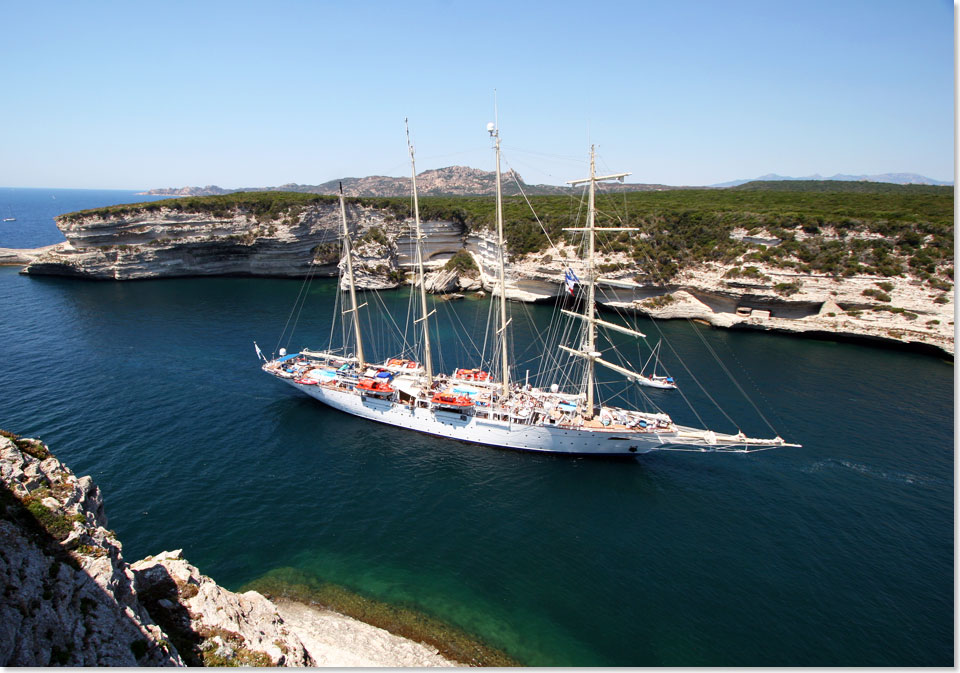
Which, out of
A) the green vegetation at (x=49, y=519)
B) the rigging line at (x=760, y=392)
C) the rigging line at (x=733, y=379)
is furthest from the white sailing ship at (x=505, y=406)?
the green vegetation at (x=49, y=519)

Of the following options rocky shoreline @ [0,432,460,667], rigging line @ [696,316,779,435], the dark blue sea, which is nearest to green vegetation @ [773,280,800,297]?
rigging line @ [696,316,779,435]

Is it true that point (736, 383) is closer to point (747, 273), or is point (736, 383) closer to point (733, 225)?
point (747, 273)

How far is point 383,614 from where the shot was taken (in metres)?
24.7

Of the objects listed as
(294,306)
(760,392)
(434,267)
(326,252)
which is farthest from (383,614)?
(326,252)

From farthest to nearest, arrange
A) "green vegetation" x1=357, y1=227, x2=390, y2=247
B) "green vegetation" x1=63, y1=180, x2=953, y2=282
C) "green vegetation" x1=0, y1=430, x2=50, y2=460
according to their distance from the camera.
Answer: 1. "green vegetation" x1=357, y1=227, x2=390, y2=247
2. "green vegetation" x1=63, y1=180, x2=953, y2=282
3. "green vegetation" x1=0, y1=430, x2=50, y2=460

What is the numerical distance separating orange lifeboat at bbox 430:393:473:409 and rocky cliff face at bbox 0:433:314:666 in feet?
73.2

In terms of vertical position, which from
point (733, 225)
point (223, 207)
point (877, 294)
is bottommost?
point (877, 294)

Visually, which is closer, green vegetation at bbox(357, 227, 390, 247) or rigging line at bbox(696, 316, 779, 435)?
rigging line at bbox(696, 316, 779, 435)

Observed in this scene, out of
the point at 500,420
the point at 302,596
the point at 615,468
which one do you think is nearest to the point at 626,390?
the point at 615,468

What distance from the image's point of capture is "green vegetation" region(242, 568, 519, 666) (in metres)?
22.6

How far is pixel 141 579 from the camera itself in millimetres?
17969

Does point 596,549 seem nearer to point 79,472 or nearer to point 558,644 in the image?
point 558,644

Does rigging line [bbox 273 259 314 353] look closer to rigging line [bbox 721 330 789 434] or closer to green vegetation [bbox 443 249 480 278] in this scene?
green vegetation [bbox 443 249 480 278]

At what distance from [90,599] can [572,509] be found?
26876 millimetres
